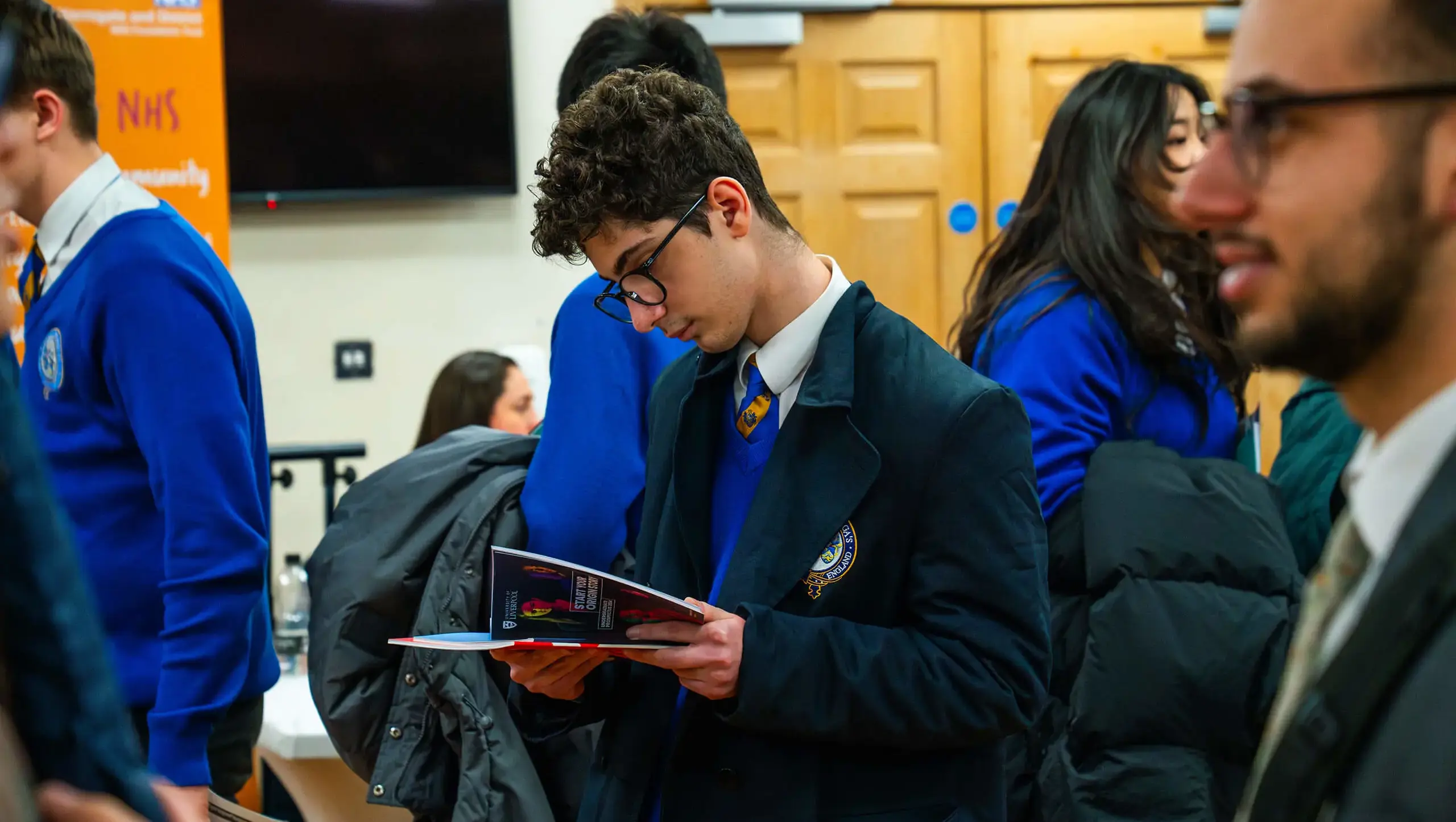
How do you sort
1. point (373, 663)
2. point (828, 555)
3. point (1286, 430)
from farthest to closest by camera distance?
point (1286, 430), point (373, 663), point (828, 555)

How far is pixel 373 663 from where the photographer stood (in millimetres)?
1923

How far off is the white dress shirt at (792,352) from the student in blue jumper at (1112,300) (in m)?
0.50

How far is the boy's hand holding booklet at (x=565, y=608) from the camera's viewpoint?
4.44ft

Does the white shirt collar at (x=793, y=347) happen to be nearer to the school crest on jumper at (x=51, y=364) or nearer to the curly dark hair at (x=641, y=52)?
the curly dark hair at (x=641, y=52)

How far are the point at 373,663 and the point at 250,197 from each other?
327 cm

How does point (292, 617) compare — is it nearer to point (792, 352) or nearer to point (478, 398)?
point (478, 398)

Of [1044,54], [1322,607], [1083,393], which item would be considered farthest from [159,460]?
[1044,54]

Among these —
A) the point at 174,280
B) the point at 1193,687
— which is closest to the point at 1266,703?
the point at 1193,687

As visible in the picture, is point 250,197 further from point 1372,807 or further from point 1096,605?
point 1372,807

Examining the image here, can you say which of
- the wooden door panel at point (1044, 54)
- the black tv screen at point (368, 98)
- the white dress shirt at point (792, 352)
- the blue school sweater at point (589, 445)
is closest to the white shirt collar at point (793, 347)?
the white dress shirt at point (792, 352)

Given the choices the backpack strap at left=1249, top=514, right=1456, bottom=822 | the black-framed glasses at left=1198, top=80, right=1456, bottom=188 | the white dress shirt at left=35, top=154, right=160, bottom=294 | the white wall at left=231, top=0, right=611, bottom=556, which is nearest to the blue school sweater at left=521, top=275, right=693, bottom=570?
the white dress shirt at left=35, top=154, right=160, bottom=294

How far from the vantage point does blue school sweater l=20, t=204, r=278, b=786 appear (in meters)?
1.72

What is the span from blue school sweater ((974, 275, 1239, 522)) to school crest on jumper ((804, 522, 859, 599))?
1.78ft

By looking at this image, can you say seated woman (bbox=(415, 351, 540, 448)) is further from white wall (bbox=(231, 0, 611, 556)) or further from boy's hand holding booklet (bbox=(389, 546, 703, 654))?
boy's hand holding booklet (bbox=(389, 546, 703, 654))
